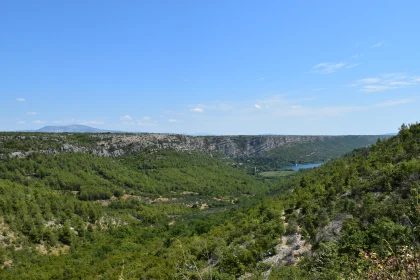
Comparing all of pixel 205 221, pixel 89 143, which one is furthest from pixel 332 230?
pixel 89 143

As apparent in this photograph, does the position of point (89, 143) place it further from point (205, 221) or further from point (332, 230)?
point (332, 230)

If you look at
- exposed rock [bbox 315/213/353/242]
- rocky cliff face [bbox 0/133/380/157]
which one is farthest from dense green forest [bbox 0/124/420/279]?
rocky cliff face [bbox 0/133/380/157]

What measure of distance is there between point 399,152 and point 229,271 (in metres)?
19.5

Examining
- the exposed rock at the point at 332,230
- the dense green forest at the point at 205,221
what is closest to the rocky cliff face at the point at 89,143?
the dense green forest at the point at 205,221

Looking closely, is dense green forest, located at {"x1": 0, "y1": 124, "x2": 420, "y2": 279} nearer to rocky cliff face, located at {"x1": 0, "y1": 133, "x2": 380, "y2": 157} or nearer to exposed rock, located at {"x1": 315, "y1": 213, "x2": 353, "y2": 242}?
exposed rock, located at {"x1": 315, "y1": 213, "x2": 353, "y2": 242}

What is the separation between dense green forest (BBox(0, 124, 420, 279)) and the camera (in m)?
12.7

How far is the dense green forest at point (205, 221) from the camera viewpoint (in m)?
12.7

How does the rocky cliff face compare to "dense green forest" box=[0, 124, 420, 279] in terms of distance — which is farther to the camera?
the rocky cliff face

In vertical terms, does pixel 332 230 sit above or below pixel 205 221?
above

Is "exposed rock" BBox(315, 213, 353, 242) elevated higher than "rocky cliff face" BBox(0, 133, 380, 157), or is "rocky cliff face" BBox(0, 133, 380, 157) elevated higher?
"rocky cliff face" BBox(0, 133, 380, 157)

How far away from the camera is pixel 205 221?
2112 inches

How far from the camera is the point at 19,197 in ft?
187

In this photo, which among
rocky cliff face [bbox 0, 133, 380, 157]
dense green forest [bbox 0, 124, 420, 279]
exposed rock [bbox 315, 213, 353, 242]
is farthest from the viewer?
rocky cliff face [bbox 0, 133, 380, 157]

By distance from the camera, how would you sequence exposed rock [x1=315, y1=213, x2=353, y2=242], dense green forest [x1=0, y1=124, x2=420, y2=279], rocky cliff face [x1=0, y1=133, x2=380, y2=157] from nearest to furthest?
dense green forest [x1=0, y1=124, x2=420, y2=279], exposed rock [x1=315, y1=213, x2=353, y2=242], rocky cliff face [x1=0, y1=133, x2=380, y2=157]
